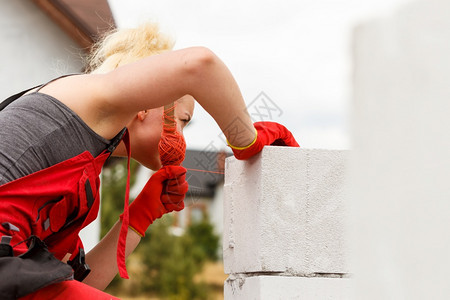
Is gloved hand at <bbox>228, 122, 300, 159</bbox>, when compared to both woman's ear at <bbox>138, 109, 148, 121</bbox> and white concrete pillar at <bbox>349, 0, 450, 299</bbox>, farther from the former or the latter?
white concrete pillar at <bbox>349, 0, 450, 299</bbox>

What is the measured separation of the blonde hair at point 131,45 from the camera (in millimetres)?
2137

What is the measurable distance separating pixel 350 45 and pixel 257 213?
144 centimetres

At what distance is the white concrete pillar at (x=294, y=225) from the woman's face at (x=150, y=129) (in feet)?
1.00

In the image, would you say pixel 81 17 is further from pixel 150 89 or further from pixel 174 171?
pixel 150 89

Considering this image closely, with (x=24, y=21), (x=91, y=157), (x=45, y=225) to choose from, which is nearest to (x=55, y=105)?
(x=91, y=157)

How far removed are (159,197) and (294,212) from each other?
56 centimetres

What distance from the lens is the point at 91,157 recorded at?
1712 millimetres

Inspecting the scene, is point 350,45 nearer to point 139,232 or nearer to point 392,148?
point 392,148

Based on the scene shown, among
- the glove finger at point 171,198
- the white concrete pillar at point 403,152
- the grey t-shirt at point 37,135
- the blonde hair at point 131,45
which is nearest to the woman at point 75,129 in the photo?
the grey t-shirt at point 37,135

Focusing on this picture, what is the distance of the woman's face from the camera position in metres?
2.10

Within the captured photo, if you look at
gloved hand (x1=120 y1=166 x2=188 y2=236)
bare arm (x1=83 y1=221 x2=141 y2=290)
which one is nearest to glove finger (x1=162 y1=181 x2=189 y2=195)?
gloved hand (x1=120 y1=166 x2=188 y2=236)

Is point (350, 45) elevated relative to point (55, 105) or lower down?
lower down

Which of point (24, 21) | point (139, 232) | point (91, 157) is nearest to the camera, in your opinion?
point (91, 157)

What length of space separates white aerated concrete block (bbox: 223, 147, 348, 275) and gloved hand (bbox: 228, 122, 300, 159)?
0.14ft
